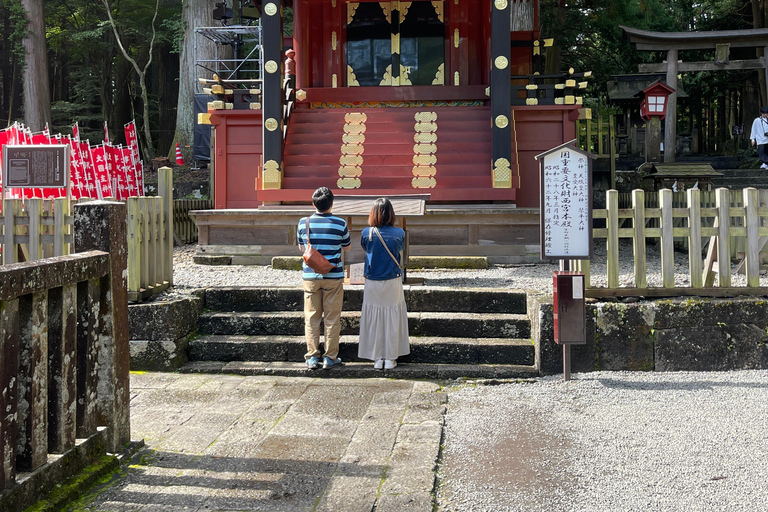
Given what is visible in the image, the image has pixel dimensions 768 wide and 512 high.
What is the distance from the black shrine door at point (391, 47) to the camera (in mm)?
13617

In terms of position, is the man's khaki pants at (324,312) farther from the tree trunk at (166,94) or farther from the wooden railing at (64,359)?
the tree trunk at (166,94)

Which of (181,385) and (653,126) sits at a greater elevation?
(653,126)

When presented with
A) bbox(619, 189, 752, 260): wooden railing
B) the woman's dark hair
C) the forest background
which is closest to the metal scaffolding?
the forest background

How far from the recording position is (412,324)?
619 centimetres

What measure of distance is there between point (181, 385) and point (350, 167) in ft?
20.0

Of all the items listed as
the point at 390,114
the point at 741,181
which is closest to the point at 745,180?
the point at 741,181

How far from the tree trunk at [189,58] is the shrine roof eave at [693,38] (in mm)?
10901

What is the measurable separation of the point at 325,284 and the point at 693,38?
1209 cm

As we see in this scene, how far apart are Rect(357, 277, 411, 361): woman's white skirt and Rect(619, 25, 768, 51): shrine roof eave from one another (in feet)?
36.7

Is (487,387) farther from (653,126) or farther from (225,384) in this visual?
(653,126)

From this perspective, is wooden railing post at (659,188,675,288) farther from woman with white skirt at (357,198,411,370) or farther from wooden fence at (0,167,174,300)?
wooden fence at (0,167,174,300)

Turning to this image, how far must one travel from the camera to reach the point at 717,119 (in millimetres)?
27500

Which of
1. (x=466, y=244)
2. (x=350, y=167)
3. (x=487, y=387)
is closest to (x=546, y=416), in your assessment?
(x=487, y=387)

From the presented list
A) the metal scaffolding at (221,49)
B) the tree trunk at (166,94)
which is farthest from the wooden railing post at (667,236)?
the tree trunk at (166,94)
